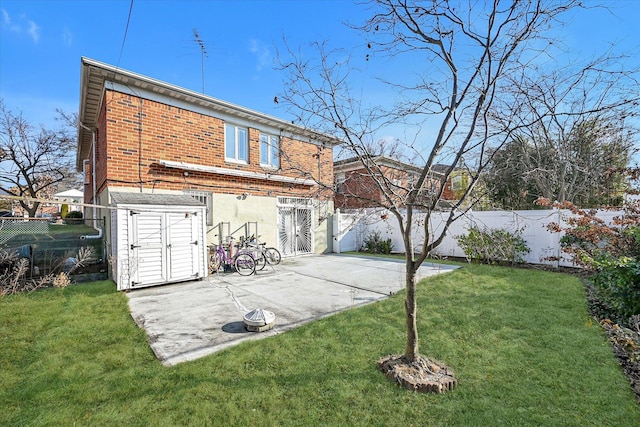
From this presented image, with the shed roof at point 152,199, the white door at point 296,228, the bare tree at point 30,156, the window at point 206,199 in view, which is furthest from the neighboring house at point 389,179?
the bare tree at point 30,156

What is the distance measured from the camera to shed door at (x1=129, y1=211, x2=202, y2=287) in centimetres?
686

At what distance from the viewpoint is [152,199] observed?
292 inches

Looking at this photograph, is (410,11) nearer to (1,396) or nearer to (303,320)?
(303,320)

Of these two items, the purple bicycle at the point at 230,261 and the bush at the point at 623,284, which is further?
the purple bicycle at the point at 230,261

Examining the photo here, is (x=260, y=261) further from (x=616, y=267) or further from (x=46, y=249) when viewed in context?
(x=616, y=267)

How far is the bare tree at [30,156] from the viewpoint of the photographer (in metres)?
19.3

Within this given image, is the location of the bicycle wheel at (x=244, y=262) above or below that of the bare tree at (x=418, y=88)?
below

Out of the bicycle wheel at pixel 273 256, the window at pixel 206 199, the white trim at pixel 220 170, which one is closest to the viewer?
the white trim at pixel 220 170

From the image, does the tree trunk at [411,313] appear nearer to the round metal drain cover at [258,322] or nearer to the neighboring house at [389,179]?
the neighboring house at [389,179]

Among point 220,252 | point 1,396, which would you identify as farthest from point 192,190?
point 1,396

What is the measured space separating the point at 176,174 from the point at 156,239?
2424mm

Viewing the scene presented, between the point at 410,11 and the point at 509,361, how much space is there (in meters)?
3.93

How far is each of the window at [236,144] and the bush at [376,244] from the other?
692 cm

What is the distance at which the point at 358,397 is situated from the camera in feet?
9.18
